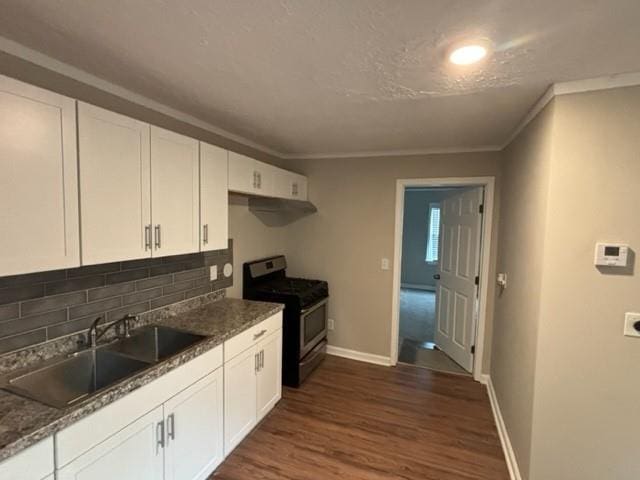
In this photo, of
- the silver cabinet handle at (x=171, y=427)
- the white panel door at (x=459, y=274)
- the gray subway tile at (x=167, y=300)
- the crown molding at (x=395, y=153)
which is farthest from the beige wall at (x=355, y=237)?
the silver cabinet handle at (x=171, y=427)

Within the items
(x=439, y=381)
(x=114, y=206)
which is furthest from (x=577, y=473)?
(x=114, y=206)

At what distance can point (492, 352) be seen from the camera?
3215 millimetres

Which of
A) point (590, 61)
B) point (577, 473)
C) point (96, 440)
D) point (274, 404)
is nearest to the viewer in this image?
point (96, 440)

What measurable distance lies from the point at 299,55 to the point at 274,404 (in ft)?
8.63

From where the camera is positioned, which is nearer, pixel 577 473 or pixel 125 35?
pixel 125 35

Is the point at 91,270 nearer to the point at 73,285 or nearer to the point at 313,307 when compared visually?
the point at 73,285

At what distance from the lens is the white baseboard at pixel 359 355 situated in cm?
374

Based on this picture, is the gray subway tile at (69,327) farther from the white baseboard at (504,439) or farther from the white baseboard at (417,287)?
the white baseboard at (417,287)

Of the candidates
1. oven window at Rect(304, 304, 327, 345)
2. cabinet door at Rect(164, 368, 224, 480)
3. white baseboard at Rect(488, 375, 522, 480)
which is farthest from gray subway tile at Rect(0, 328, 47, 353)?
white baseboard at Rect(488, 375, 522, 480)

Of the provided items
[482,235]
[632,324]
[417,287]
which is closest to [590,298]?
[632,324]

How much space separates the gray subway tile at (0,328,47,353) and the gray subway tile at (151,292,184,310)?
0.68 metres

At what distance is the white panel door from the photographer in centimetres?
345

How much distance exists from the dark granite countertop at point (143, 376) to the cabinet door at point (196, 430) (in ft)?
0.71

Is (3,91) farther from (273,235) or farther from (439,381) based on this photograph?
(439,381)
